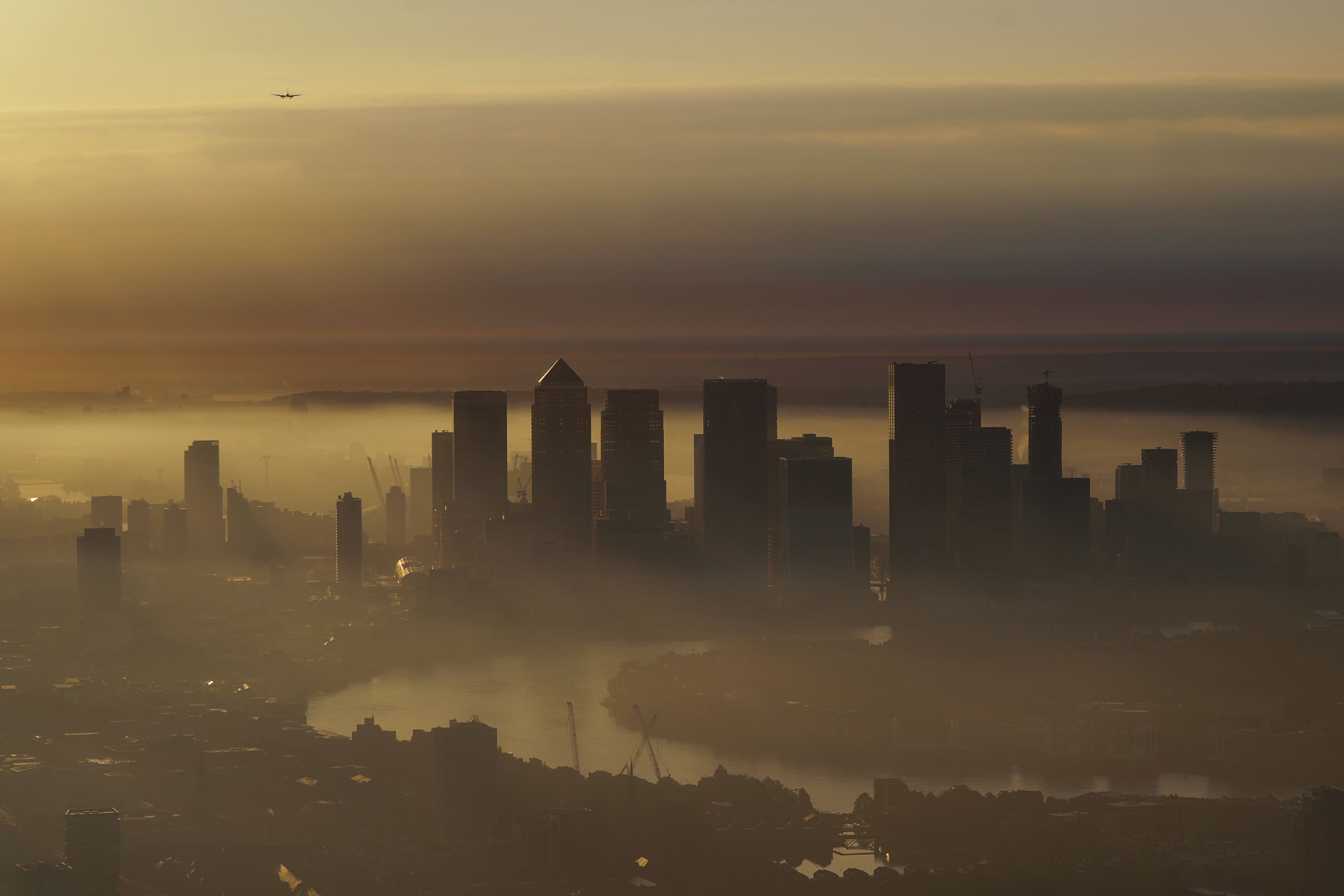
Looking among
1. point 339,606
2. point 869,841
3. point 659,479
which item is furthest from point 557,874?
point 659,479

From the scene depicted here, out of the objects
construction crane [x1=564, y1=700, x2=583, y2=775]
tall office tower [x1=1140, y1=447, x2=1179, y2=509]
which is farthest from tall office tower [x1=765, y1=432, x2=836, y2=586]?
construction crane [x1=564, y1=700, x2=583, y2=775]

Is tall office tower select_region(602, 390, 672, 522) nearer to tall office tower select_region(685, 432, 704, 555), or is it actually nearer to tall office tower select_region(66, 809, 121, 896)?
tall office tower select_region(685, 432, 704, 555)

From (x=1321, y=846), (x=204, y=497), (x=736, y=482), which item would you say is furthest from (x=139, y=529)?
(x=1321, y=846)

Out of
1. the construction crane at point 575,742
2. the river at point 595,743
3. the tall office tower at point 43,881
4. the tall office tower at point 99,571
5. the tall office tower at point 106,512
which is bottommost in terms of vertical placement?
the river at point 595,743

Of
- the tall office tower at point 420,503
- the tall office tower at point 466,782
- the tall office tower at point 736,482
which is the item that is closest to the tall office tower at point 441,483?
the tall office tower at point 420,503

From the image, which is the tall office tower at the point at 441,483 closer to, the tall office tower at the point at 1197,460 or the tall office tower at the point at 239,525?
the tall office tower at the point at 239,525

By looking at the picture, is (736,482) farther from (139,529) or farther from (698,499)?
(139,529)

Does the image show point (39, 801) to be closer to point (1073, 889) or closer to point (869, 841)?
point (869, 841)
